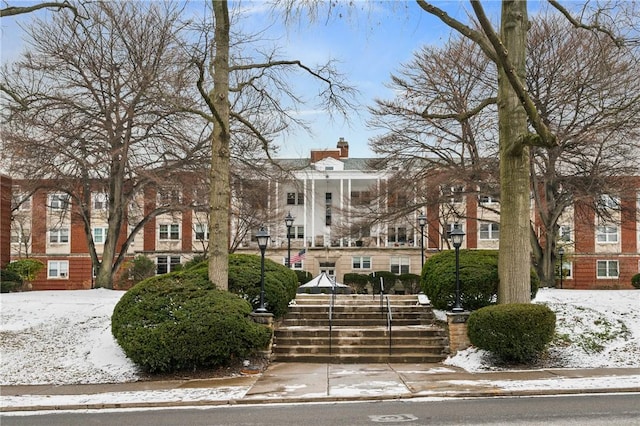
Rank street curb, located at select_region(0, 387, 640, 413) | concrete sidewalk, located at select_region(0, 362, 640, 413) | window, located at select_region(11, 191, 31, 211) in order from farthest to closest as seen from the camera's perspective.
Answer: window, located at select_region(11, 191, 31, 211)
concrete sidewalk, located at select_region(0, 362, 640, 413)
street curb, located at select_region(0, 387, 640, 413)

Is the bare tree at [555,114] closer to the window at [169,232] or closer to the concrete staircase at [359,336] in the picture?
the concrete staircase at [359,336]

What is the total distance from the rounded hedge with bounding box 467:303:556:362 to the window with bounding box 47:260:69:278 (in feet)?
174

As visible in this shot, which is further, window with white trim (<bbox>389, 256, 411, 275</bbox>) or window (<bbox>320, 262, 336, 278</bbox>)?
window (<bbox>320, 262, 336, 278</bbox>)

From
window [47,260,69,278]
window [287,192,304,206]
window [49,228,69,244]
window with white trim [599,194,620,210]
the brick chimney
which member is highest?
the brick chimney

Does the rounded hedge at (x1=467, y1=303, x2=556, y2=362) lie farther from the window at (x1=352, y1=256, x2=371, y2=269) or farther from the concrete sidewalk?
the window at (x1=352, y1=256, x2=371, y2=269)

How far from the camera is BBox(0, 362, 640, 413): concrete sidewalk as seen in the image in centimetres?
1097

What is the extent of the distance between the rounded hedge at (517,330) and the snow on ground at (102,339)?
609 millimetres

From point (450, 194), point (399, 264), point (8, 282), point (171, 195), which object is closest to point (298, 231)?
point (399, 264)

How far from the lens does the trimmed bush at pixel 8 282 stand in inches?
1013

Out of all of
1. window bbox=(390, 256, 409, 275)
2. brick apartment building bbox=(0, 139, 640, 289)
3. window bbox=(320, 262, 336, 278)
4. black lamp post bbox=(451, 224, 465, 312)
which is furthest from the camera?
window bbox=(320, 262, 336, 278)

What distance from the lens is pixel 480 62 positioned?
2723 centimetres

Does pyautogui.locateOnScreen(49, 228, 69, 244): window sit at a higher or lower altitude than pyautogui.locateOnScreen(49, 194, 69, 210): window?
lower

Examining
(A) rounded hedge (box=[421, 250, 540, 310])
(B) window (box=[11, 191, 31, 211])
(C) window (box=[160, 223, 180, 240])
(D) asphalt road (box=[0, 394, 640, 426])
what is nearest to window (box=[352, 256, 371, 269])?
(C) window (box=[160, 223, 180, 240])

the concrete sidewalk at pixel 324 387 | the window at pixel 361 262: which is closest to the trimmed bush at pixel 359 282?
the window at pixel 361 262
